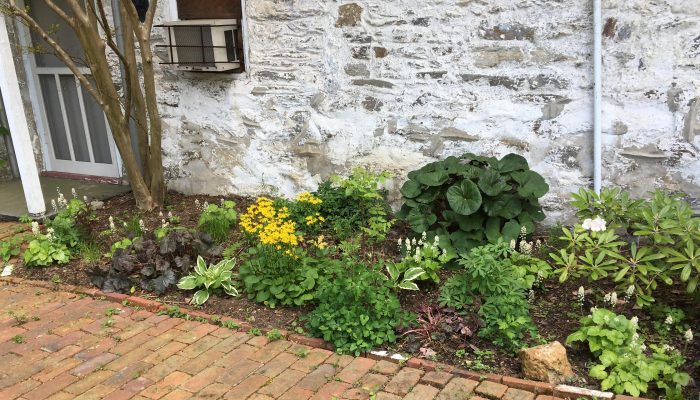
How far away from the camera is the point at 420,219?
4.30 m

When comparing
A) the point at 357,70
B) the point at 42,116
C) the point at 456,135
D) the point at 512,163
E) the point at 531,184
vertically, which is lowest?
the point at 531,184

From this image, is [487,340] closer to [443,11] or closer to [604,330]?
[604,330]

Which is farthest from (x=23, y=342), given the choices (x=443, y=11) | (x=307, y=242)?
(x=443, y=11)

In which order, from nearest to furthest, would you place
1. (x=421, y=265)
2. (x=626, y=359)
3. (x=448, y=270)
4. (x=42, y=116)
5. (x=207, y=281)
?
(x=626, y=359) → (x=421, y=265) → (x=207, y=281) → (x=448, y=270) → (x=42, y=116)

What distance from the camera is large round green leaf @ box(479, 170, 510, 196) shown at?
4.10m

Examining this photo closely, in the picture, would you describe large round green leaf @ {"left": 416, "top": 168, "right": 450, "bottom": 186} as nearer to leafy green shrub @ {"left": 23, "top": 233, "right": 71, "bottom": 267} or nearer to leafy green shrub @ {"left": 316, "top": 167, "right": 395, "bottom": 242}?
leafy green shrub @ {"left": 316, "top": 167, "right": 395, "bottom": 242}

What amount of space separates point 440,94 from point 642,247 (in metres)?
1.95

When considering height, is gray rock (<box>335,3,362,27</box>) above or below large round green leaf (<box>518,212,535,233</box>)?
above

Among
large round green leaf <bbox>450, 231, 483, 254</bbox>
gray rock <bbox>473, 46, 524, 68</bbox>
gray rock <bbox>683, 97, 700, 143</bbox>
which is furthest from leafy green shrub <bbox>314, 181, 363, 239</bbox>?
gray rock <bbox>683, 97, 700, 143</bbox>

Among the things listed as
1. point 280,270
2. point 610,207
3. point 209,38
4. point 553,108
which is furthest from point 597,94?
point 209,38

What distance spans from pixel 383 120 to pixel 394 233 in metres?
0.98

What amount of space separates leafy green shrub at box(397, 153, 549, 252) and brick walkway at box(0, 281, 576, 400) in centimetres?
131

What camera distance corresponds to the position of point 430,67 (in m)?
4.70

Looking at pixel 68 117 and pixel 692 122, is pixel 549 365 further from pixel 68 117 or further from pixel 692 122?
pixel 68 117
